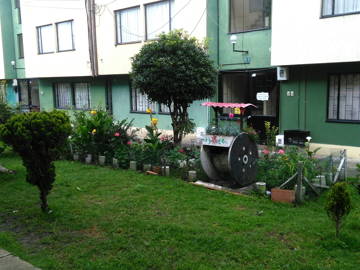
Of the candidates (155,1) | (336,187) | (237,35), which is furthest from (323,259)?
(155,1)

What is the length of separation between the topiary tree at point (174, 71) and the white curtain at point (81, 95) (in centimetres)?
1147

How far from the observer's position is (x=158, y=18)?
16.0 meters

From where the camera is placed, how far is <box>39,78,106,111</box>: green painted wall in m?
20.1

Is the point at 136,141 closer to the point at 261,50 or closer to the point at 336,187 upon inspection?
the point at 261,50

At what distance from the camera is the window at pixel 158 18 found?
15555mm

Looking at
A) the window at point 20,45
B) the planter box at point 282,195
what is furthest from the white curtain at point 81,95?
the planter box at point 282,195

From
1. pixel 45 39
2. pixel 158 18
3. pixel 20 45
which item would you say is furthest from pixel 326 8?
pixel 20 45

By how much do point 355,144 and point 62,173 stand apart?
8.33 m

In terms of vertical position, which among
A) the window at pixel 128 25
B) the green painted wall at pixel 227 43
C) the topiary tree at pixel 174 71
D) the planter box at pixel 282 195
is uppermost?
the window at pixel 128 25

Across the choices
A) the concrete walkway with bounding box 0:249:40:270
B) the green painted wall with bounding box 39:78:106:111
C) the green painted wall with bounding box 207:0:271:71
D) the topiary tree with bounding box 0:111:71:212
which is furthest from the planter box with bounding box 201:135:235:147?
the green painted wall with bounding box 39:78:106:111

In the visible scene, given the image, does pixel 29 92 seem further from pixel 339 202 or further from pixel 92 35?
pixel 339 202

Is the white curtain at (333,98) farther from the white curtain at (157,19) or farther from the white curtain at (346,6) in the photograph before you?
the white curtain at (157,19)

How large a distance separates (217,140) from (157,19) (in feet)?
32.3

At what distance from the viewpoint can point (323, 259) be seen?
4.61 m
